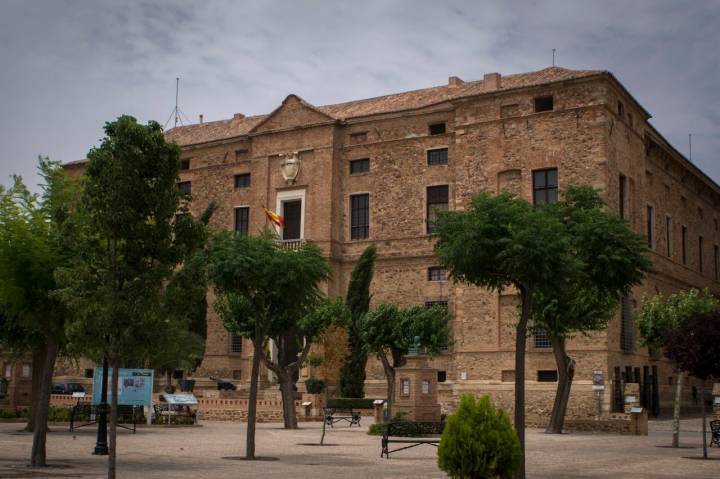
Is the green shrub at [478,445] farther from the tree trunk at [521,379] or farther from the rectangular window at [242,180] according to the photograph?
the rectangular window at [242,180]

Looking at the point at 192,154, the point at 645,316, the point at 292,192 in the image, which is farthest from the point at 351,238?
→ the point at 645,316

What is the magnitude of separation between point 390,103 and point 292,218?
7.73 meters

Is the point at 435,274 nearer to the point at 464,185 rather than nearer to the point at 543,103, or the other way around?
the point at 464,185

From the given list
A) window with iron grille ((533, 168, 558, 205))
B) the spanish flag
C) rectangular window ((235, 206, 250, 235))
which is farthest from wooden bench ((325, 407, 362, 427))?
rectangular window ((235, 206, 250, 235))

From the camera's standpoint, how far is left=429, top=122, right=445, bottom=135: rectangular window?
4094cm

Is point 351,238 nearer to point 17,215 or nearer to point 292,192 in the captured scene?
point 292,192

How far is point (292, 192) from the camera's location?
4394cm

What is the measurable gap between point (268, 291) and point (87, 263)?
5.41 m

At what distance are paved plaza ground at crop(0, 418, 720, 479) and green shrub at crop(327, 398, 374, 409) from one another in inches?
367

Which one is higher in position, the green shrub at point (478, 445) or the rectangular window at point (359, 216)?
the rectangular window at point (359, 216)

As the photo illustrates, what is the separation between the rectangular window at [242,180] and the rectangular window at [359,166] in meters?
6.36

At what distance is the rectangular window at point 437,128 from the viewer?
40.9 meters

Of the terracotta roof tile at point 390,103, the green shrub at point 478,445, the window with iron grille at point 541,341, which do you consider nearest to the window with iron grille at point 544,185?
the terracotta roof tile at point 390,103

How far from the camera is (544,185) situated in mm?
36969
